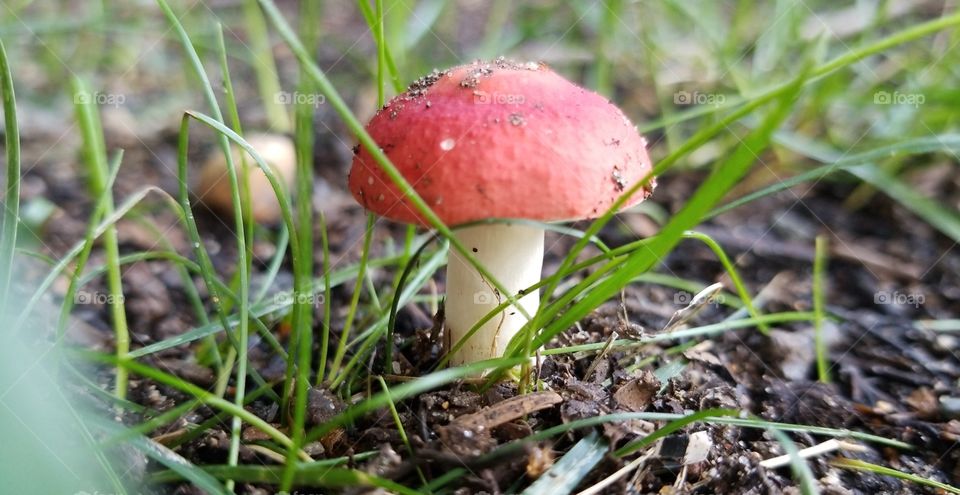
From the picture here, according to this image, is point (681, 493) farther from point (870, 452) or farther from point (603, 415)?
point (870, 452)

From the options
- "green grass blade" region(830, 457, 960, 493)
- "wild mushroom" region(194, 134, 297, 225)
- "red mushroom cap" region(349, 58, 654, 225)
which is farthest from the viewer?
"wild mushroom" region(194, 134, 297, 225)

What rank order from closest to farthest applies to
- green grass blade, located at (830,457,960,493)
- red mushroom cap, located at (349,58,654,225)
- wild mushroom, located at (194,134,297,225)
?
red mushroom cap, located at (349,58,654,225)
green grass blade, located at (830,457,960,493)
wild mushroom, located at (194,134,297,225)

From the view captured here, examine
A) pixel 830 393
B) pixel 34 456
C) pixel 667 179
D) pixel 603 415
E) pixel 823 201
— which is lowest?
pixel 830 393

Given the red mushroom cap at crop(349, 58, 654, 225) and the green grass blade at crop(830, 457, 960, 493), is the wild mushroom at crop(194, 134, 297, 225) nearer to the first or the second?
the red mushroom cap at crop(349, 58, 654, 225)

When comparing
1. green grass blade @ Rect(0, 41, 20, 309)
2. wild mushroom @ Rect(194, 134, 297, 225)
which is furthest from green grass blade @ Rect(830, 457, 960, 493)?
wild mushroom @ Rect(194, 134, 297, 225)

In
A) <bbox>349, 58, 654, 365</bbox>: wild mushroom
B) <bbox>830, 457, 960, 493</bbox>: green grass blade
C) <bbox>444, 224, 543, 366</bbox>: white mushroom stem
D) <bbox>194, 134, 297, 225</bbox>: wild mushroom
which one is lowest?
<bbox>830, 457, 960, 493</bbox>: green grass blade

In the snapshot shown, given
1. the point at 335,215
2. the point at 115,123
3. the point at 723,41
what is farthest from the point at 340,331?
the point at 723,41

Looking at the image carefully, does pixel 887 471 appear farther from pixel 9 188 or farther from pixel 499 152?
pixel 9 188

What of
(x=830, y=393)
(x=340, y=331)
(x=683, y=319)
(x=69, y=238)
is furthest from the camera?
(x=69, y=238)

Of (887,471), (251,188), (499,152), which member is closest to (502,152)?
(499,152)
